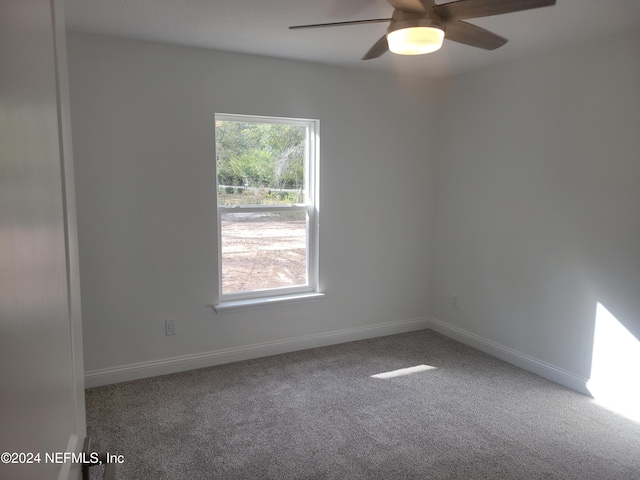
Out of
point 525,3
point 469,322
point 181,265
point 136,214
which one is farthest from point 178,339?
point 525,3

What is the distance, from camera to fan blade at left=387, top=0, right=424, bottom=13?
1926 mm

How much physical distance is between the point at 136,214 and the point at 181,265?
1.68ft

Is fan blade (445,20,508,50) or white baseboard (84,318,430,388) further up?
fan blade (445,20,508,50)

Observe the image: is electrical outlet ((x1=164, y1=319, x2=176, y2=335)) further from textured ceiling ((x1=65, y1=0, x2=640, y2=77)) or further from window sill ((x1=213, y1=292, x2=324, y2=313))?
textured ceiling ((x1=65, y1=0, x2=640, y2=77))

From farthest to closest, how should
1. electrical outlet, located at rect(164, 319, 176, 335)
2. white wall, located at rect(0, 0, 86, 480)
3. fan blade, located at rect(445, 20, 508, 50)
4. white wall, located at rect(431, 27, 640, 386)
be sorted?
electrical outlet, located at rect(164, 319, 176, 335) → white wall, located at rect(431, 27, 640, 386) → fan blade, located at rect(445, 20, 508, 50) → white wall, located at rect(0, 0, 86, 480)

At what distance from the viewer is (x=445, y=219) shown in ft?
14.4

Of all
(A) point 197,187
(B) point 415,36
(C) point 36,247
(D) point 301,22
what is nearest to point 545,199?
(B) point 415,36

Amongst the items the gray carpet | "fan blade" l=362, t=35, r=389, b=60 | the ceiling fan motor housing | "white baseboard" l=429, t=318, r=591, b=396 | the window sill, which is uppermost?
"fan blade" l=362, t=35, r=389, b=60

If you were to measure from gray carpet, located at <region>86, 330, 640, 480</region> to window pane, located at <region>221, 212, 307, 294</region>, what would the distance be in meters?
0.69

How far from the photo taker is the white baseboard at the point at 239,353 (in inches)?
130

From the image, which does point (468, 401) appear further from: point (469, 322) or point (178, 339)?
point (178, 339)

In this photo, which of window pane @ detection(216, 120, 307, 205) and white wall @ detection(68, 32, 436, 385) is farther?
window pane @ detection(216, 120, 307, 205)

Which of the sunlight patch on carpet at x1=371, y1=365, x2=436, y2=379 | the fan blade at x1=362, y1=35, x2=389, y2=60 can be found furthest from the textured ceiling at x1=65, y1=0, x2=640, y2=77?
the sunlight patch on carpet at x1=371, y1=365, x2=436, y2=379

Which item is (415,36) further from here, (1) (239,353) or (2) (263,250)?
(1) (239,353)
